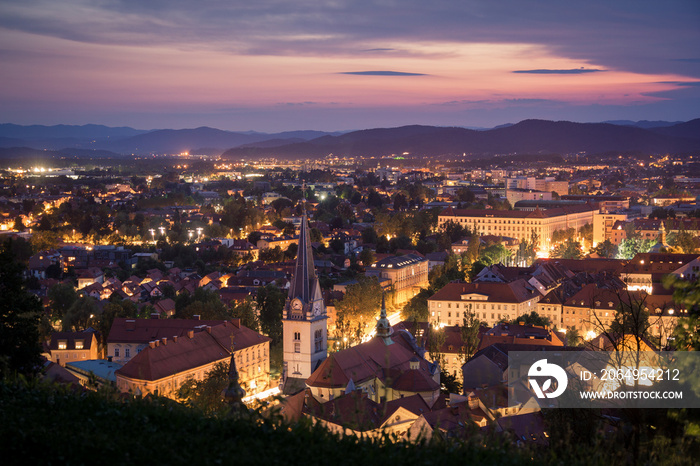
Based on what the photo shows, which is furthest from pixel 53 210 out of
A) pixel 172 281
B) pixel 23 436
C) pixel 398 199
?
pixel 23 436

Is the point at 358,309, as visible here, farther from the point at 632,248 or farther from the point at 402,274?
the point at 632,248

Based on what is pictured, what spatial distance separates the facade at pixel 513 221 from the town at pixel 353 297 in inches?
6.4

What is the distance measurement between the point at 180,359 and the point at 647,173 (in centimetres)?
13160

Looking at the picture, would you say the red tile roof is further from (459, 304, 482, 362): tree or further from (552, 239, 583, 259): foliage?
(552, 239, 583, 259): foliage

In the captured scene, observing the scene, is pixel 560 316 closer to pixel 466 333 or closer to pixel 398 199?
pixel 466 333

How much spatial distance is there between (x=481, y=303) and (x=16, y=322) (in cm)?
2394

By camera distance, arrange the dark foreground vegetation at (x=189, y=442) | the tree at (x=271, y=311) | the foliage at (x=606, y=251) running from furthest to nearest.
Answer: the foliage at (x=606, y=251) < the tree at (x=271, y=311) < the dark foreground vegetation at (x=189, y=442)

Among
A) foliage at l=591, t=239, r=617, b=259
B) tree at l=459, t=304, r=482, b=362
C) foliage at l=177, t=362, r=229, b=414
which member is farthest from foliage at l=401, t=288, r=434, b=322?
foliage at l=591, t=239, r=617, b=259

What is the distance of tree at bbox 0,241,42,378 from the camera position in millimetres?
11289

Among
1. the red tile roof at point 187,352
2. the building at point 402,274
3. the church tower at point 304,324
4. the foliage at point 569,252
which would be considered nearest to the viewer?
the red tile roof at point 187,352

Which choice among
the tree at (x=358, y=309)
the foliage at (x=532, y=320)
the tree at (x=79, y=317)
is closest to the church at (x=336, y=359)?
the tree at (x=358, y=309)

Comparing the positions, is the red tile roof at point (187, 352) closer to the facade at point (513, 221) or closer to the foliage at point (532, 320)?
the foliage at point (532, 320)

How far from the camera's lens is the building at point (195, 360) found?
19.9m

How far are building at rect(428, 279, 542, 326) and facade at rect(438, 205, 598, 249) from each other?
28.8 m
